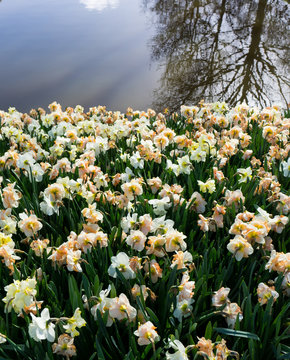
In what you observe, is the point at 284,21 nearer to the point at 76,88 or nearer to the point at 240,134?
the point at 76,88

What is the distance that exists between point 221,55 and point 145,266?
9.02 m

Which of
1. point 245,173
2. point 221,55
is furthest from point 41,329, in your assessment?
point 221,55

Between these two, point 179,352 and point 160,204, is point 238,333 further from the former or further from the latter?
point 160,204

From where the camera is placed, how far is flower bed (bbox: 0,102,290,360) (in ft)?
4.93

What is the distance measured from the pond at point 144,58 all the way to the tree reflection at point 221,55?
0.02 metres

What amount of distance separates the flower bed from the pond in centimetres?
432

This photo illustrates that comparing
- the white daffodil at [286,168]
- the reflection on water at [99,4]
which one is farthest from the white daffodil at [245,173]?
the reflection on water at [99,4]

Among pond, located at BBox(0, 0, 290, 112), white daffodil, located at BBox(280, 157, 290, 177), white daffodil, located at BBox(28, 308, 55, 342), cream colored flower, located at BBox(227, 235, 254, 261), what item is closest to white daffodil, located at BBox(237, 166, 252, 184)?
white daffodil, located at BBox(280, 157, 290, 177)

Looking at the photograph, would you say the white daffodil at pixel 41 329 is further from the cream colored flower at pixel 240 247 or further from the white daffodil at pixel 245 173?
the white daffodil at pixel 245 173

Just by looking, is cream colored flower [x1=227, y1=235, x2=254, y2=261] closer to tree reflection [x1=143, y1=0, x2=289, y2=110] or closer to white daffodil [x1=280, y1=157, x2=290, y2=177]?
white daffodil [x1=280, y1=157, x2=290, y2=177]

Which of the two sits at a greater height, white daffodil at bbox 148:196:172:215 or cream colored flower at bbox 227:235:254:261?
white daffodil at bbox 148:196:172:215

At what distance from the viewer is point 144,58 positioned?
9508 millimetres

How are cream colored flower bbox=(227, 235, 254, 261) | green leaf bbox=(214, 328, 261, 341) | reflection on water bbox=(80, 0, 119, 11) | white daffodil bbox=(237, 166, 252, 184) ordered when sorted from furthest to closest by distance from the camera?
reflection on water bbox=(80, 0, 119, 11)
white daffodil bbox=(237, 166, 252, 184)
cream colored flower bbox=(227, 235, 254, 261)
green leaf bbox=(214, 328, 261, 341)

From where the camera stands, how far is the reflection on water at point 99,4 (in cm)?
1622
